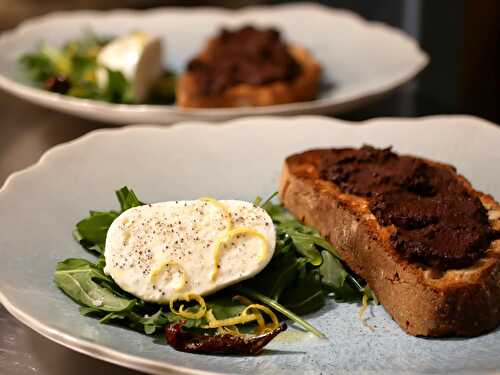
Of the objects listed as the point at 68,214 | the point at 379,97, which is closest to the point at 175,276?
the point at 68,214

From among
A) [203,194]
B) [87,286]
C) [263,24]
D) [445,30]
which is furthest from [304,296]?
[445,30]

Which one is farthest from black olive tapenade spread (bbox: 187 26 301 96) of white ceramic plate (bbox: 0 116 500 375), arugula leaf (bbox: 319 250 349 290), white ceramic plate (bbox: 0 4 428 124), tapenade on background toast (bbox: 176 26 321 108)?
arugula leaf (bbox: 319 250 349 290)

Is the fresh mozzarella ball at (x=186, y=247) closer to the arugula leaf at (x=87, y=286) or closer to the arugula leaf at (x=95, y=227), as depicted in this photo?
the arugula leaf at (x=87, y=286)

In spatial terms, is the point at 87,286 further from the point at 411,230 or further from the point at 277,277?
the point at 411,230

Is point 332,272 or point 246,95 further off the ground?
point 332,272

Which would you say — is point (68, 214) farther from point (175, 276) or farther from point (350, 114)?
point (350, 114)

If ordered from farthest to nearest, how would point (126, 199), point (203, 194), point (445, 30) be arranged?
point (445, 30)
point (203, 194)
point (126, 199)
